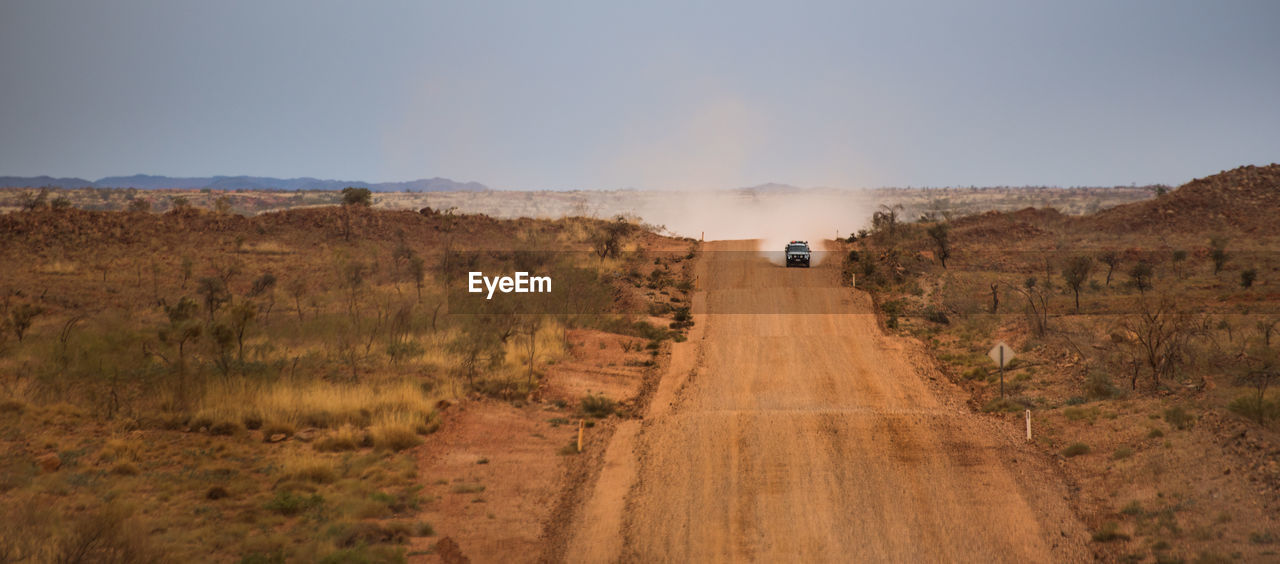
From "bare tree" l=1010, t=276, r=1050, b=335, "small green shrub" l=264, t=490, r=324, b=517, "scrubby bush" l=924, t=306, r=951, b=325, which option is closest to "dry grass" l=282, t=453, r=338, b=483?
"small green shrub" l=264, t=490, r=324, b=517

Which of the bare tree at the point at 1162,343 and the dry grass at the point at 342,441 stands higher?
the bare tree at the point at 1162,343

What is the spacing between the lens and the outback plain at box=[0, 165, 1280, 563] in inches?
432

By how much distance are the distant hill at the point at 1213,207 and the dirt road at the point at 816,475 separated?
40030 mm

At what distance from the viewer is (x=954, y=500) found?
12570 mm

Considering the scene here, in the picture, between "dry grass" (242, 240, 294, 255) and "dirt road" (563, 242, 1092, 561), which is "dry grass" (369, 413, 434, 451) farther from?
"dry grass" (242, 240, 294, 255)

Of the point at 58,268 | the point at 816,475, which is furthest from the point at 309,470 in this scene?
the point at 58,268

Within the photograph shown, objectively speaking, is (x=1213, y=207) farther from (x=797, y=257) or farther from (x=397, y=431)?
(x=397, y=431)

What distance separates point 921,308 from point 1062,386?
1088 centimetres

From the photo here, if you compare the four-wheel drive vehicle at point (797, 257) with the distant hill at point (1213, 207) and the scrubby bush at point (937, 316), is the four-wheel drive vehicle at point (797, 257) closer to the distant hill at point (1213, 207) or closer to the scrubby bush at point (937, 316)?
the scrubby bush at point (937, 316)

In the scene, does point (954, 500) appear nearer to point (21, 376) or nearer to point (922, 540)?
point (922, 540)

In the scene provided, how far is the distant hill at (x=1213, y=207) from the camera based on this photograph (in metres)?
51.5

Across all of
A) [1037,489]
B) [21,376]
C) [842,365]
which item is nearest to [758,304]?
[842,365]

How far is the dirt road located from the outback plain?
0.24 ft

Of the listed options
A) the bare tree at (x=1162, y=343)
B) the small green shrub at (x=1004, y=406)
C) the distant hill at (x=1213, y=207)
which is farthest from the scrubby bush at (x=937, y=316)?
the distant hill at (x=1213, y=207)
